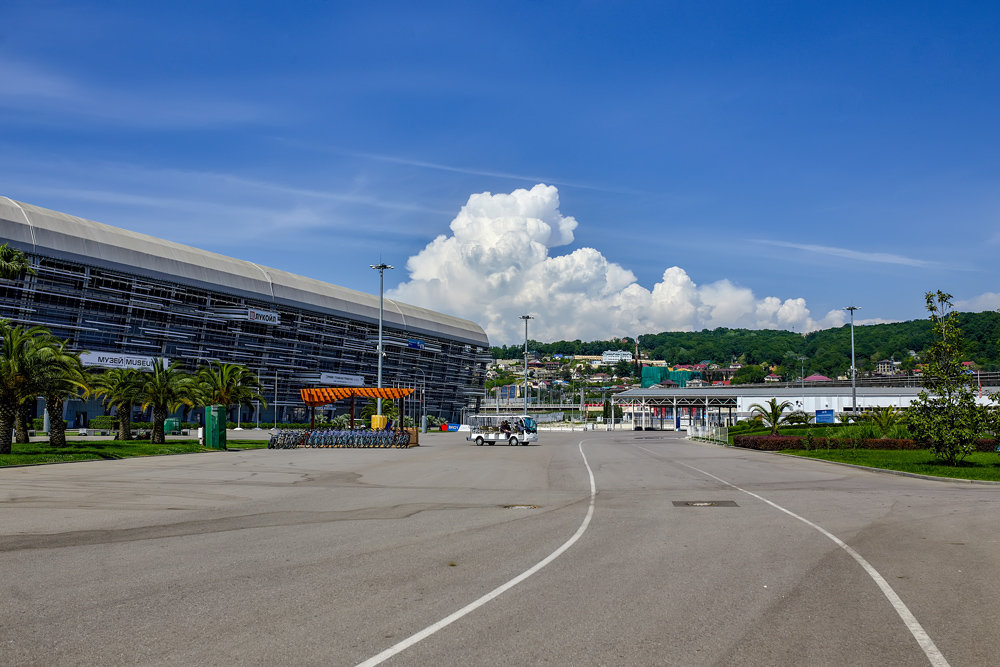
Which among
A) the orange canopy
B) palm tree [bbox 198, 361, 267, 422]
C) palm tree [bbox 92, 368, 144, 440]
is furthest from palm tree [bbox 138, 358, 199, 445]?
the orange canopy

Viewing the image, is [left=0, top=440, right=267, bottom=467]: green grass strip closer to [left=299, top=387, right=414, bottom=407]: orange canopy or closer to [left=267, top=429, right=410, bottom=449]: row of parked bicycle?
[left=267, top=429, right=410, bottom=449]: row of parked bicycle

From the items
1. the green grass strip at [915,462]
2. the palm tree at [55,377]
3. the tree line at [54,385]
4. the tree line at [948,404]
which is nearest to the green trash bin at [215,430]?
the tree line at [54,385]

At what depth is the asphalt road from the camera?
6543 millimetres

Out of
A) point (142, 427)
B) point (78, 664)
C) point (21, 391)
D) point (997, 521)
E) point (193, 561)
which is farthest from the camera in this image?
point (142, 427)

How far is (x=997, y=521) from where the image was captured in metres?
14.8

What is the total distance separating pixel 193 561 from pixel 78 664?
15.0 feet

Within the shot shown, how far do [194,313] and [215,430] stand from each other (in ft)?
163

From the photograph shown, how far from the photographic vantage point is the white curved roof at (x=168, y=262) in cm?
7469

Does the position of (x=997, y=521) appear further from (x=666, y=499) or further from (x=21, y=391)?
(x=21, y=391)

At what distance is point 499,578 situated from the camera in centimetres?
931

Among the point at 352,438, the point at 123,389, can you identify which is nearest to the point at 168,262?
the point at 123,389

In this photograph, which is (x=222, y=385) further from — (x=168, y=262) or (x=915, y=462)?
(x=915, y=462)

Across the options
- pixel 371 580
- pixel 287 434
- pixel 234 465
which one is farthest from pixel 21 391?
pixel 371 580

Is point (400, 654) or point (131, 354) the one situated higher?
point (131, 354)
